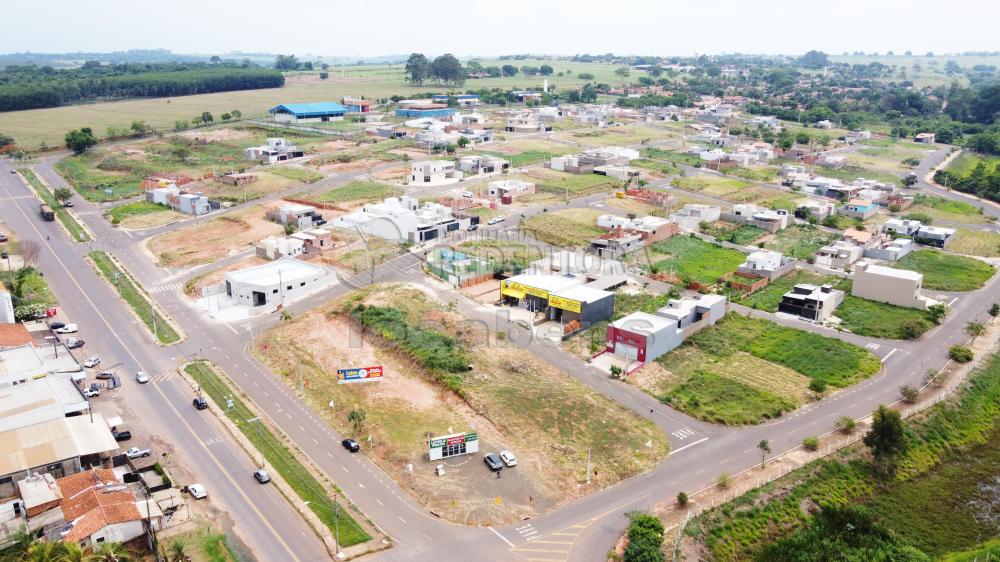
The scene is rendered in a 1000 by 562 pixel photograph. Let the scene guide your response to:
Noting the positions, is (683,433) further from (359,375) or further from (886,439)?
(359,375)

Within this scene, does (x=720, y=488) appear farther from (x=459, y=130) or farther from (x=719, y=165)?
(x=459, y=130)

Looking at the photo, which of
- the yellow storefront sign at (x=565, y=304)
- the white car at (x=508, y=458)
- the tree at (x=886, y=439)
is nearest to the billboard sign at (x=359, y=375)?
the white car at (x=508, y=458)

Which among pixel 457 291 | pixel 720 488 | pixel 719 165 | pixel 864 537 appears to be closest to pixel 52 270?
pixel 457 291

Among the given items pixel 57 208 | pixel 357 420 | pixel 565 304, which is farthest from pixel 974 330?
pixel 57 208

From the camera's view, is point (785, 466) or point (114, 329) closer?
point (785, 466)

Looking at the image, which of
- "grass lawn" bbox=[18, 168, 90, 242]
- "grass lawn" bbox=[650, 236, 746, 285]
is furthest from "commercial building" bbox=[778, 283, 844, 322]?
"grass lawn" bbox=[18, 168, 90, 242]

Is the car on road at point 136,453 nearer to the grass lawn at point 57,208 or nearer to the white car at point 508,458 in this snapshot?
the white car at point 508,458
